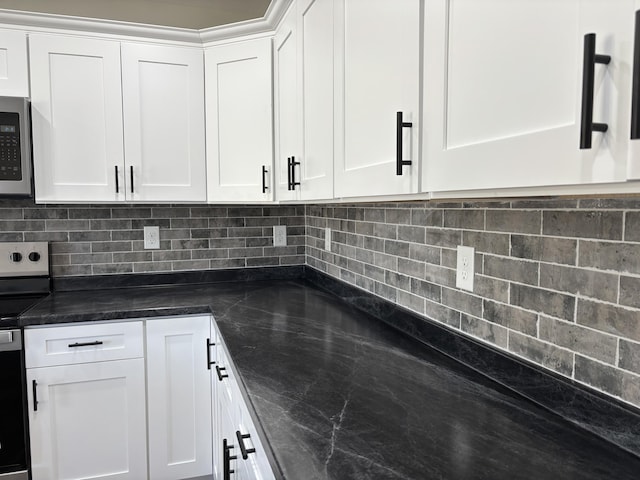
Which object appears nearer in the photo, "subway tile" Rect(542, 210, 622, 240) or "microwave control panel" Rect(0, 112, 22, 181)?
"subway tile" Rect(542, 210, 622, 240)

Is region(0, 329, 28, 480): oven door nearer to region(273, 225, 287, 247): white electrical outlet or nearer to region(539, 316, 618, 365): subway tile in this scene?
region(273, 225, 287, 247): white electrical outlet

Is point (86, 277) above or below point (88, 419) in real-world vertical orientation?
above

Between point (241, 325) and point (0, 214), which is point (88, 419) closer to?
point (241, 325)

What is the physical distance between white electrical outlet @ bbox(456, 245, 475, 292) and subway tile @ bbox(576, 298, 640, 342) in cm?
35

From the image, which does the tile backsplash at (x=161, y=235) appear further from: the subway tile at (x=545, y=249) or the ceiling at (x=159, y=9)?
the subway tile at (x=545, y=249)

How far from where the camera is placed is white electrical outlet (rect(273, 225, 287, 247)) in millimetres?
2711

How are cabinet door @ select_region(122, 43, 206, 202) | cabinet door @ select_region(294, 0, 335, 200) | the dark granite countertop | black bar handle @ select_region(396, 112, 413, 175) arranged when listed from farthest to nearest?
cabinet door @ select_region(122, 43, 206, 202) < cabinet door @ select_region(294, 0, 335, 200) < black bar handle @ select_region(396, 112, 413, 175) < the dark granite countertop

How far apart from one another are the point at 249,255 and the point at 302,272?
35 cm

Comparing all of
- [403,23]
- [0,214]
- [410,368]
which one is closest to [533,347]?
[410,368]

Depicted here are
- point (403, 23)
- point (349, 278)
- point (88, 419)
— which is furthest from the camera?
point (349, 278)

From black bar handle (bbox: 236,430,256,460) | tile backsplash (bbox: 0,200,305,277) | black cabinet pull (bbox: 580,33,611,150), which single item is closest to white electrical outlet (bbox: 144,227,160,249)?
tile backsplash (bbox: 0,200,305,277)

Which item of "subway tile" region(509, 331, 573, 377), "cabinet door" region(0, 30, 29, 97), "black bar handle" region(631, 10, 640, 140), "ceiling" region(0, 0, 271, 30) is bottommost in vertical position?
"subway tile" region(509, 331, 573, 377)

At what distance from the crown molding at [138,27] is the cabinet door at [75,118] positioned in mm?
50

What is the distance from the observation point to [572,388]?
3.08 ft
